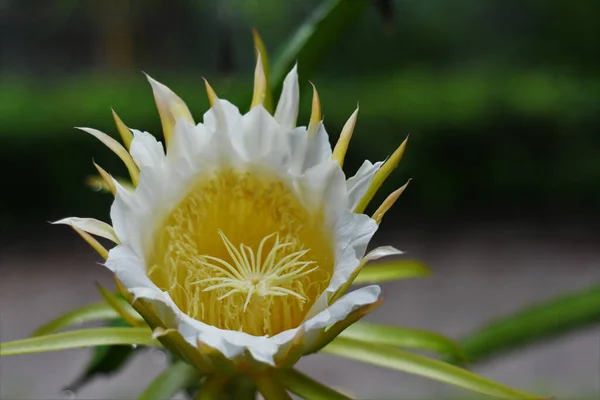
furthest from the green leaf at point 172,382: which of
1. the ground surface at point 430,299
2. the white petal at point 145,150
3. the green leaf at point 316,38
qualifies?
the ground surface at point 430,299

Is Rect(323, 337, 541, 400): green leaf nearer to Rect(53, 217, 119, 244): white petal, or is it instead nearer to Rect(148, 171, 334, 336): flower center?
Rect(148, 171, 334, 336): flower center

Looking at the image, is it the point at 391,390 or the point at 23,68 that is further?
the point at 23,68

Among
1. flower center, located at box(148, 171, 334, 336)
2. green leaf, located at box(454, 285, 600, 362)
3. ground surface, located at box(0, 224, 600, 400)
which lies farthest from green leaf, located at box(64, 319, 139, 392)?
ground surface, located at box(0, 224, 600, 400)

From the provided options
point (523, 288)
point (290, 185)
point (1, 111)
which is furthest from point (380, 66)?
point (290, 185)

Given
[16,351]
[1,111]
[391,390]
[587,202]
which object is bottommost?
[16,351]

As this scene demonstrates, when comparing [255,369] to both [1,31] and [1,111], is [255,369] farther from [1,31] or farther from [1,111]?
[1,31]

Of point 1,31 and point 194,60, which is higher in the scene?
point 194,60

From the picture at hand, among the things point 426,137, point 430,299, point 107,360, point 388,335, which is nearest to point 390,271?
point 388,335
